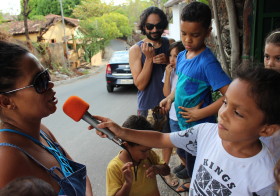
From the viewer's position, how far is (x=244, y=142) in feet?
3.95

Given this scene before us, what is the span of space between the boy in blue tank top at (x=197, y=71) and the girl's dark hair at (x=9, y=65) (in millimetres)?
1229

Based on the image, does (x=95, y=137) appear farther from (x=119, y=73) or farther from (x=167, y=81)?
(x=119, y=73)

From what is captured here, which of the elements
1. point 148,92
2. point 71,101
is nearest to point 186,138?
point 71,101

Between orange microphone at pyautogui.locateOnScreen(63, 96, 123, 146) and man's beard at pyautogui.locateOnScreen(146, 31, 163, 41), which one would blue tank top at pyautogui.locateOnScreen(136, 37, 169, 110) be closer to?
man's beard at pyautogui.locateOnScreen(146, 31, 163, 41)

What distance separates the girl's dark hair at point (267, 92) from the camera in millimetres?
1084

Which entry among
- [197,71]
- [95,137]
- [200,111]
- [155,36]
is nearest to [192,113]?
[200,111]

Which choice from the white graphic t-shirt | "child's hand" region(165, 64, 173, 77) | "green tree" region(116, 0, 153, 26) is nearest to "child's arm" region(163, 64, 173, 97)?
"child's hand" region(165, 64, 173, 77)

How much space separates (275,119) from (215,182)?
435mm

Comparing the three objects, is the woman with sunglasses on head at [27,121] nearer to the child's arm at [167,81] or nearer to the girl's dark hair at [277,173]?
the girl's dark hair at [277,173]

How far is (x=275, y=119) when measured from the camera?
3.68 ft

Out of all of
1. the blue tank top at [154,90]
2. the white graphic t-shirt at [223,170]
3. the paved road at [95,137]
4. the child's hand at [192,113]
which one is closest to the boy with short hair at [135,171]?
the child's hand at [192,113]

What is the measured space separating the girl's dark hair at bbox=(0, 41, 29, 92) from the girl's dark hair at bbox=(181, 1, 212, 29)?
1.29 meters

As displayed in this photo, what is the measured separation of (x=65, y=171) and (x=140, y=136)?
516mm

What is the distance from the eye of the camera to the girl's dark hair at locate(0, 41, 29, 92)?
46.4 inches
